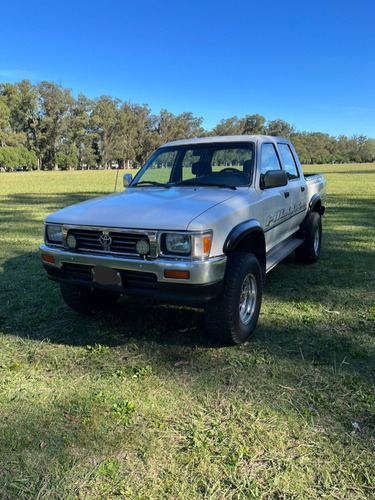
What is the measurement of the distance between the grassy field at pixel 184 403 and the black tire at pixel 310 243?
1393 mm

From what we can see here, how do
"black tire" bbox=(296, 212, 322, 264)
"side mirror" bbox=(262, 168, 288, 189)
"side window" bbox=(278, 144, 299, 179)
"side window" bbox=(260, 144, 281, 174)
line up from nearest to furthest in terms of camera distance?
"side mirror" bbox=(262, 168, 288, 189)
"side window" bbox=(260, 144, 281, 174)
"side window" bbox=(278, 144, 299, 179)
"black tire" bbox=(296, 212, 322, 264)

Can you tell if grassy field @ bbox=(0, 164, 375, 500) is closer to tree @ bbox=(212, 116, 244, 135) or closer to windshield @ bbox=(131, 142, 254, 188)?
windshield @ bbox=(131, 142, 254, 188)

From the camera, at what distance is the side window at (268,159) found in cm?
429

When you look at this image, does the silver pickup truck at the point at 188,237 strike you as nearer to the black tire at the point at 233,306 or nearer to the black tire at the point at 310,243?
the black tire at the point at 233,306

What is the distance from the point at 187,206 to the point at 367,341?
209 cm

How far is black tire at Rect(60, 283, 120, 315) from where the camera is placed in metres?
3.87

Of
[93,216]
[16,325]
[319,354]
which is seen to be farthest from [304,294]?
[16,325]

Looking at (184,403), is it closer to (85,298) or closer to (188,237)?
(188,237)

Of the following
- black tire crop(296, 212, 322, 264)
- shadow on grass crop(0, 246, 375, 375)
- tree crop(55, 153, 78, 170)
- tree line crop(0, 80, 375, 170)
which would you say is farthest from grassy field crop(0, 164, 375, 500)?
tree crop(55, 153, 78, 170)

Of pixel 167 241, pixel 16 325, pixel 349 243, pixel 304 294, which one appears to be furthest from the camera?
pixel 349 243

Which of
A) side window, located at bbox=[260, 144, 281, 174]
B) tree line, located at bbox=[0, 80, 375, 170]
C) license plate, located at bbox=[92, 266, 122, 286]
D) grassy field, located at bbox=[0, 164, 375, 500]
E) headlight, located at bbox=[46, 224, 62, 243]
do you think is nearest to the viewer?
grassy field, located at bbox=[0, 164, 375, 500]

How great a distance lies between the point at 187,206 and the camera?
125 inches

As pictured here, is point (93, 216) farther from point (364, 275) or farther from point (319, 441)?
point (364, 275)

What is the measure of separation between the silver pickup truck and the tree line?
214 ft
